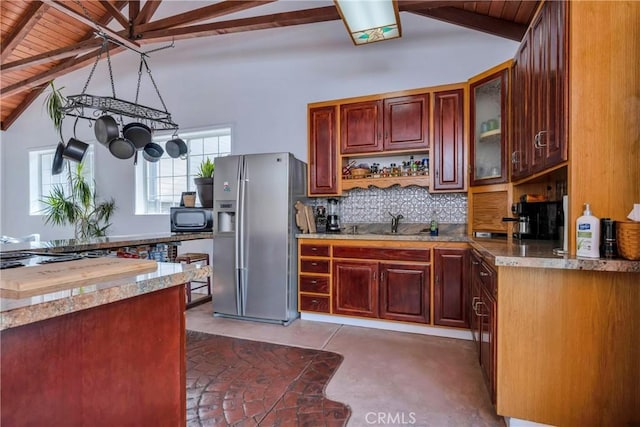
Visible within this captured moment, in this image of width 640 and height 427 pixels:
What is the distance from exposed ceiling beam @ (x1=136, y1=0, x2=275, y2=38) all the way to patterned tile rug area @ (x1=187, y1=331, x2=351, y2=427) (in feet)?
10.9

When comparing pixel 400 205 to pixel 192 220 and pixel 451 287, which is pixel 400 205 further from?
pixel 192 220

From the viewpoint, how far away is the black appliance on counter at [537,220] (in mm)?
2361

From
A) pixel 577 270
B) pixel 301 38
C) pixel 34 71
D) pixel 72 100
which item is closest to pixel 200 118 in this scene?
pixel 301 38

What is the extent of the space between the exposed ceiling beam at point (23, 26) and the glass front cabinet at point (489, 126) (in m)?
5.31

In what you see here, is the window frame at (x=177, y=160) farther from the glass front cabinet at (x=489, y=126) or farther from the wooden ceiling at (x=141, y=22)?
the glass front cabinet at (x=489, y=126)

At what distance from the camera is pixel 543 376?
1603 millimetres

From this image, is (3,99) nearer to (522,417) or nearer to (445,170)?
(445,170)

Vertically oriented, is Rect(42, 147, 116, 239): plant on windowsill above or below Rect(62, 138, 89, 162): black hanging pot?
below

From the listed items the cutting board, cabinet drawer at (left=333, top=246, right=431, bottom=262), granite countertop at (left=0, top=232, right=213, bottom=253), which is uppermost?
the cutting board

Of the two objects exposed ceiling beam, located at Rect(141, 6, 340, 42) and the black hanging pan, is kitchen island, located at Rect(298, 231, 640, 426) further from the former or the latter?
the black hanging pan

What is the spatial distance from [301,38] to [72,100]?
8.86 feet

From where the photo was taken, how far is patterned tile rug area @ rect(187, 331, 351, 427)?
6.01 feet

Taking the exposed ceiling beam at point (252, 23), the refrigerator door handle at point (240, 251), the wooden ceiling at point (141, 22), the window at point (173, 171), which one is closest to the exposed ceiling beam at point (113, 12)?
the wooden ceiling at point (141, 22)

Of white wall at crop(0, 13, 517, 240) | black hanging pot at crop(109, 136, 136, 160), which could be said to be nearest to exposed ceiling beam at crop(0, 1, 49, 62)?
white wall at crop(0, 13, 517, 240)
